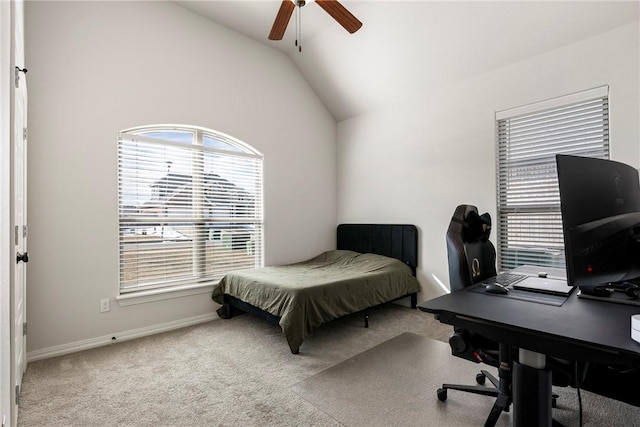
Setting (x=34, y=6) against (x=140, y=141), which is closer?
(x=34, y=6)

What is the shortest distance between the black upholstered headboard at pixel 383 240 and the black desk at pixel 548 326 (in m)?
2.63

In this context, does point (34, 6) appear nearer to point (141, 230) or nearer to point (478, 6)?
point (141, 230)

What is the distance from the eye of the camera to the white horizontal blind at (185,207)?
3.19m

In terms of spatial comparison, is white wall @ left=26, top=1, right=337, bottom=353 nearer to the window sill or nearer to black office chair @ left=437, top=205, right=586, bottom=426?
the window sill

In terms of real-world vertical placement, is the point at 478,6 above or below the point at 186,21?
below

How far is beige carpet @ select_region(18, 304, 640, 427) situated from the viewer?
1.84 meters

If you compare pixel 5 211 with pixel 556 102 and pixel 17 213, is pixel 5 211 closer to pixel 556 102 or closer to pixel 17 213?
pixel 17 213

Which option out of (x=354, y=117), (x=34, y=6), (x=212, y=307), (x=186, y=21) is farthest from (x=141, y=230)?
(x=354, y=117)

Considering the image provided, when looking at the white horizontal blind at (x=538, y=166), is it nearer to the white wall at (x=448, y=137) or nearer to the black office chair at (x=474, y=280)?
the white wall at (x=448, y=137)

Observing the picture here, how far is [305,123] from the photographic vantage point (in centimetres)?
463

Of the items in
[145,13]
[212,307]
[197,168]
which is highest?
→ [145,13]

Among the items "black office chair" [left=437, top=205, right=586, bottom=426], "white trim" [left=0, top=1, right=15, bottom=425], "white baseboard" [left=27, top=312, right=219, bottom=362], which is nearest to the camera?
"white trim" [left=0, top=1, right=15, bottom=425]


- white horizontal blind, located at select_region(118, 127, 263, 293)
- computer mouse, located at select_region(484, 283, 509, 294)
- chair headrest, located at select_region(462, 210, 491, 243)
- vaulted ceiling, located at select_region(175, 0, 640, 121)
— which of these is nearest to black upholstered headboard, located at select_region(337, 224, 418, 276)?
white horizontal blind, located at select_region(118, 127, 263, 293)

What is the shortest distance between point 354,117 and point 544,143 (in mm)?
2507
